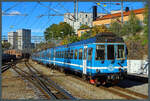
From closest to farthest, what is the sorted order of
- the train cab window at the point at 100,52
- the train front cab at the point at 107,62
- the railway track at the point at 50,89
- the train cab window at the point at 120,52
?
the railway track at the point at 50,89 < the train front cab at the point at 107,62 < the train cab window at the point at 100,52 < the train cab window at the point at 120,52

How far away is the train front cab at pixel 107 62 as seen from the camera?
40.4ft

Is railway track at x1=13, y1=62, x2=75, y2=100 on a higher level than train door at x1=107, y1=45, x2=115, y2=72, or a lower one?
lower

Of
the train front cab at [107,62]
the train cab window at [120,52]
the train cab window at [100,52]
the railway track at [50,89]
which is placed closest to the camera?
the railway track at [50,89]

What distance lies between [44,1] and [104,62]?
6145mm

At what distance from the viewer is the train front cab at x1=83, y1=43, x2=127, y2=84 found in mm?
12320

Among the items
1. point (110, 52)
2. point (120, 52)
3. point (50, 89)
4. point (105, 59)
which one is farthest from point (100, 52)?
point (50, 89)

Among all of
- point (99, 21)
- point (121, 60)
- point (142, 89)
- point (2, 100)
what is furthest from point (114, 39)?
point (99, 21)

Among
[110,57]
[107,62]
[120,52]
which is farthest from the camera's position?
[120,52]

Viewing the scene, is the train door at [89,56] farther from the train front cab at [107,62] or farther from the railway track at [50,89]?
the railway track at [50,89]

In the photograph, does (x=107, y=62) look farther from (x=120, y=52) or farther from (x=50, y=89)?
(x=50, y=89)

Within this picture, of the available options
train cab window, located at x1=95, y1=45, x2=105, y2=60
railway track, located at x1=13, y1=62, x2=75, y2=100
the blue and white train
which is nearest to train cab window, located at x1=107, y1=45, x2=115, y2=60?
the blue and white train

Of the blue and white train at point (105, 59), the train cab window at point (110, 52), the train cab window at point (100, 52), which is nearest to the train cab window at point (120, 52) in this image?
the blue and white train at point (105, 59)

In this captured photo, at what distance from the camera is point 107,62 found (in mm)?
12469

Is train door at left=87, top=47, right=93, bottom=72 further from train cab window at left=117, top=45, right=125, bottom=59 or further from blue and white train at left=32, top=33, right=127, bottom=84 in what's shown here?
train cab window at left=117, top=45, right=125, bottom=59
